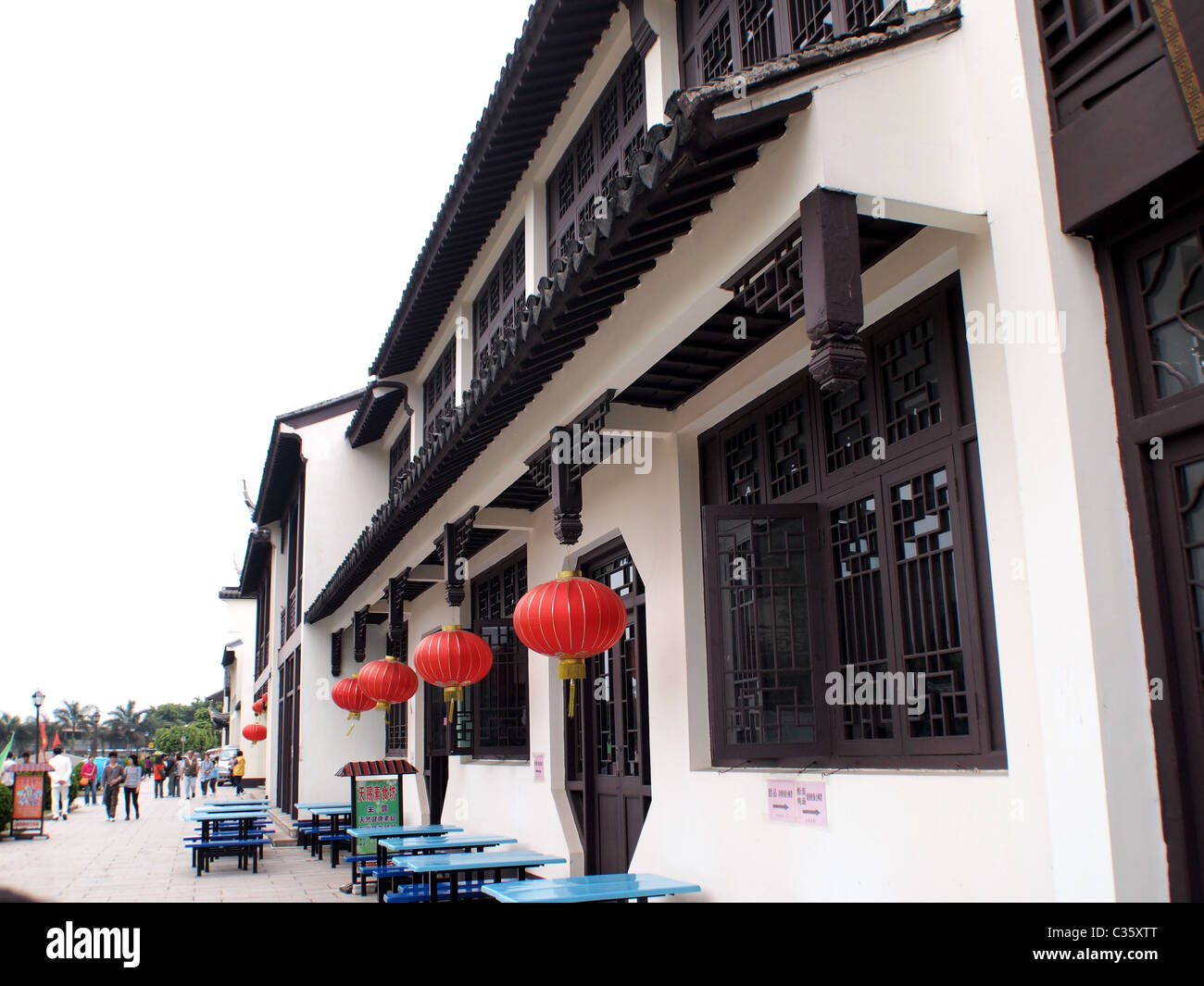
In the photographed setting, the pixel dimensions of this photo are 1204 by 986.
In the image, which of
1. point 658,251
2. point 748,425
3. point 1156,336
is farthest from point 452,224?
point 1156,336

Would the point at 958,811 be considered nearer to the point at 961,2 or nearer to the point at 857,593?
the point at 857,593

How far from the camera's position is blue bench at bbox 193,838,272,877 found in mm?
13844

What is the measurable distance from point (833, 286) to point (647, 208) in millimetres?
971

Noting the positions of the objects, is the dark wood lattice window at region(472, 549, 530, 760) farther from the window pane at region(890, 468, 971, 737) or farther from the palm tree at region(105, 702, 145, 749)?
the palm tree at region(105, 702, 145, 749)

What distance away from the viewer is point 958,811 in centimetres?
458

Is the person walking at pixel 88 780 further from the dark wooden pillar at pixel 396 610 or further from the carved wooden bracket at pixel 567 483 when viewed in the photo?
the carved wooden bracket at pixel 567 483

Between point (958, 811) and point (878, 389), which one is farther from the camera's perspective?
point (878, 389)

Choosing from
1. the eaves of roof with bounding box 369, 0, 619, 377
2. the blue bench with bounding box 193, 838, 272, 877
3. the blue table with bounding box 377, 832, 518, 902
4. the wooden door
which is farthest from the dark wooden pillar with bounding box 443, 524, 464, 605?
the blue bench with bounding box 193, 838, 272, 877

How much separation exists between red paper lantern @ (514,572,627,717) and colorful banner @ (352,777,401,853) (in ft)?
18.4

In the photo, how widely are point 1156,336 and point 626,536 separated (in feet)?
15.9

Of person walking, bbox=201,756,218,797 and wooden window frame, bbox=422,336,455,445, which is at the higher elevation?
wooden window frame, bbox=422,336,455,445

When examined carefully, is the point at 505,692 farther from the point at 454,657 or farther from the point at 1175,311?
the point at 1175,311

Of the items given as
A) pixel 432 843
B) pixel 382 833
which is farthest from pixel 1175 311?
pixel 382 833

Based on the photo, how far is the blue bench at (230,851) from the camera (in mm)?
13844
